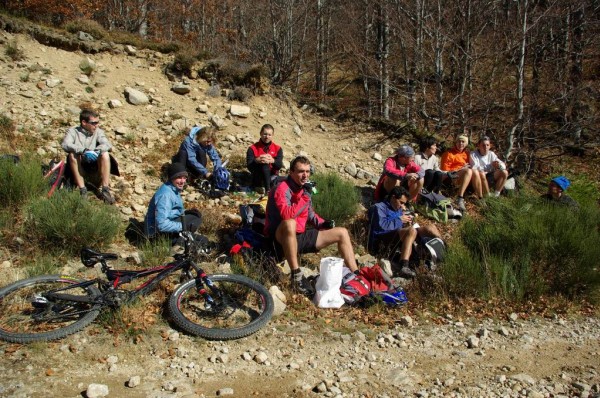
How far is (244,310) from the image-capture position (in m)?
4.31

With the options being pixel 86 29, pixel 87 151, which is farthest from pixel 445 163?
pixel 86 29

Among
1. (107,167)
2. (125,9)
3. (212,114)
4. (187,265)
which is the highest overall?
(125,9)

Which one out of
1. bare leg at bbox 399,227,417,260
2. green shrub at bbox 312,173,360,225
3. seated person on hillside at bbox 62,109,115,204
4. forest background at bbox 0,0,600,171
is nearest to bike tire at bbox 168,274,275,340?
bare leg at bbox 399,227,417,260

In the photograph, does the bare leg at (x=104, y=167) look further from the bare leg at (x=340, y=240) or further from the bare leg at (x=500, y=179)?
the bare leg at (x=500, y=179)

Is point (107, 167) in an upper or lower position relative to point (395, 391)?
upper

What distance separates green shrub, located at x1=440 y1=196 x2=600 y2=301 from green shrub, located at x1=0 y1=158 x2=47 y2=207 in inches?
195

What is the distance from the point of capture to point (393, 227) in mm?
5945

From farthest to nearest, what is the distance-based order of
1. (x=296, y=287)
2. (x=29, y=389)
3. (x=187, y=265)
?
(x=296, y=287) < (x=187, y=265) < (x=29, y=389)

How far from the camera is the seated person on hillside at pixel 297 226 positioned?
4.84 metres

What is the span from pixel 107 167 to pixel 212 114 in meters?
3.72

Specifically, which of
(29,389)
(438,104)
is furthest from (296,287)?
(438,104)

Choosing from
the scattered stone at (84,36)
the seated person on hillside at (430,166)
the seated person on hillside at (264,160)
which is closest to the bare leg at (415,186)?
the seated person on hillside at (430,166)

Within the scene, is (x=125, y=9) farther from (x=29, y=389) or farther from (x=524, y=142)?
(x=29, y=389)

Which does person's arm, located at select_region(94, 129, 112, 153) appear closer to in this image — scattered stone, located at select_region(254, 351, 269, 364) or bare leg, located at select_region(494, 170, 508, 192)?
scattered stone, located at select_region(254, 351, 269, 364)
